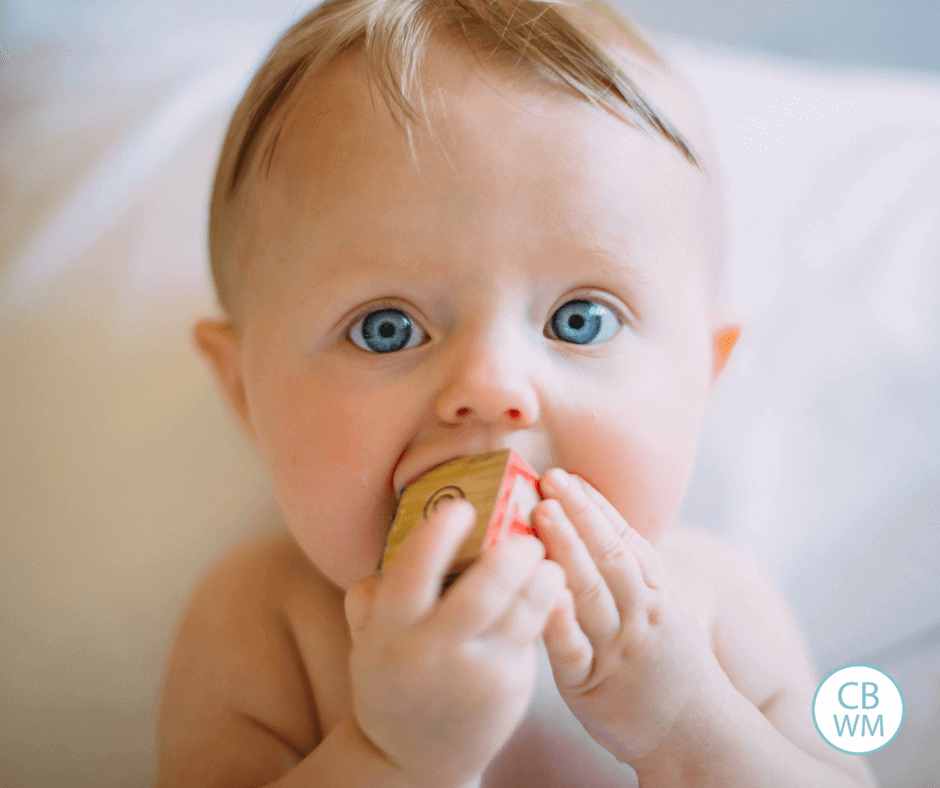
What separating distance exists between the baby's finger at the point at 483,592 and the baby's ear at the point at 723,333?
1.60ft

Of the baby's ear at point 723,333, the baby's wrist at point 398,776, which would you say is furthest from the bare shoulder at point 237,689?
the baby's ear at point 723,333

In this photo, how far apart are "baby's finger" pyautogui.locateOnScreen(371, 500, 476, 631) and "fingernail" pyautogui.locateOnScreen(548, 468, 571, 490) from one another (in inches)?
3.7

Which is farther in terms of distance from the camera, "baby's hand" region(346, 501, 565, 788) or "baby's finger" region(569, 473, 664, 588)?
"baby's finger" region(569, 473, 664, 588)

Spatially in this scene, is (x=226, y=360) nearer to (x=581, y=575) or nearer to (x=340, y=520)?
(x=340, y=520)

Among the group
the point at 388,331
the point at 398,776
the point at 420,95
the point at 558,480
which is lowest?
the point at 398,776

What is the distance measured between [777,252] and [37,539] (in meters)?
1.12

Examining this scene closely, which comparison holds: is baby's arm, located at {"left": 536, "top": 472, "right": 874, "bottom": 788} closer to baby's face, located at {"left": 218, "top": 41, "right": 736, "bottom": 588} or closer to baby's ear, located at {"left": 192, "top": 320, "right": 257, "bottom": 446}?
baby's face, located at {"left": 218, "top": 41, "right": 736, "bottom": 588}

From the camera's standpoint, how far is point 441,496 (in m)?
0.60

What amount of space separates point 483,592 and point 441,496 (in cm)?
9

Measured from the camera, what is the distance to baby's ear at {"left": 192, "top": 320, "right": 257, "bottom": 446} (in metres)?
0.89

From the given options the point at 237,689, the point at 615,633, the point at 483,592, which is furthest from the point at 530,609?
the point at 237,689

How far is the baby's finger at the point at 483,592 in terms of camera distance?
530mm

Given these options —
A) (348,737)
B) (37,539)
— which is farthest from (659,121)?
(37,539)

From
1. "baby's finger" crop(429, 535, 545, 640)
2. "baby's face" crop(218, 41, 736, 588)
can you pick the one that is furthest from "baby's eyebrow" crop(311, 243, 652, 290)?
"baby's finger" crop(429, 535, 545, 640)
